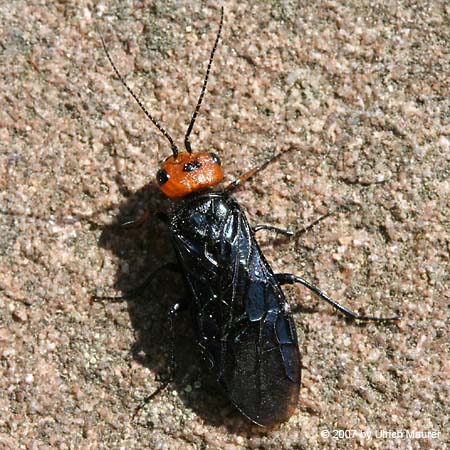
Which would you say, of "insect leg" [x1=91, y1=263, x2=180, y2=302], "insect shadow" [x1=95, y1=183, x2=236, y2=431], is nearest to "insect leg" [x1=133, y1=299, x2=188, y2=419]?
"insect shadow" [x1=95, y1=183, x2=236, y2=431]

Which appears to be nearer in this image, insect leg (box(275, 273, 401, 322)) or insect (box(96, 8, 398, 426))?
insect (box(96, 8, 398, 426))

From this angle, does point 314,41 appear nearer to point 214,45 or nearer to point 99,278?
point 214,45

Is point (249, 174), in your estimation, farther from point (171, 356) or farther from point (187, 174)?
point (171, 356)

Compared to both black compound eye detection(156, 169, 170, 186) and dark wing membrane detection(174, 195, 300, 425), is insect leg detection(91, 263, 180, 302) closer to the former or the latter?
dark wing membrane detection(174, 195, 300, 425)

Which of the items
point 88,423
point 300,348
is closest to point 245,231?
point 300,348

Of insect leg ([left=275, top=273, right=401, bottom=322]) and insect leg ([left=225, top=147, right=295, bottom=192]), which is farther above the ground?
insect leg ([left=225, top=147, right=295, bottom=192])

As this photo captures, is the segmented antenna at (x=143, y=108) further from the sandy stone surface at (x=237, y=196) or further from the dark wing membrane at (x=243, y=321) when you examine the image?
the dark wing membrane at (x=243, y=321)

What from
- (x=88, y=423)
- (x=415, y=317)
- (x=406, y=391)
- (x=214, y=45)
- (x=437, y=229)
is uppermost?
(x=214, y=45)
